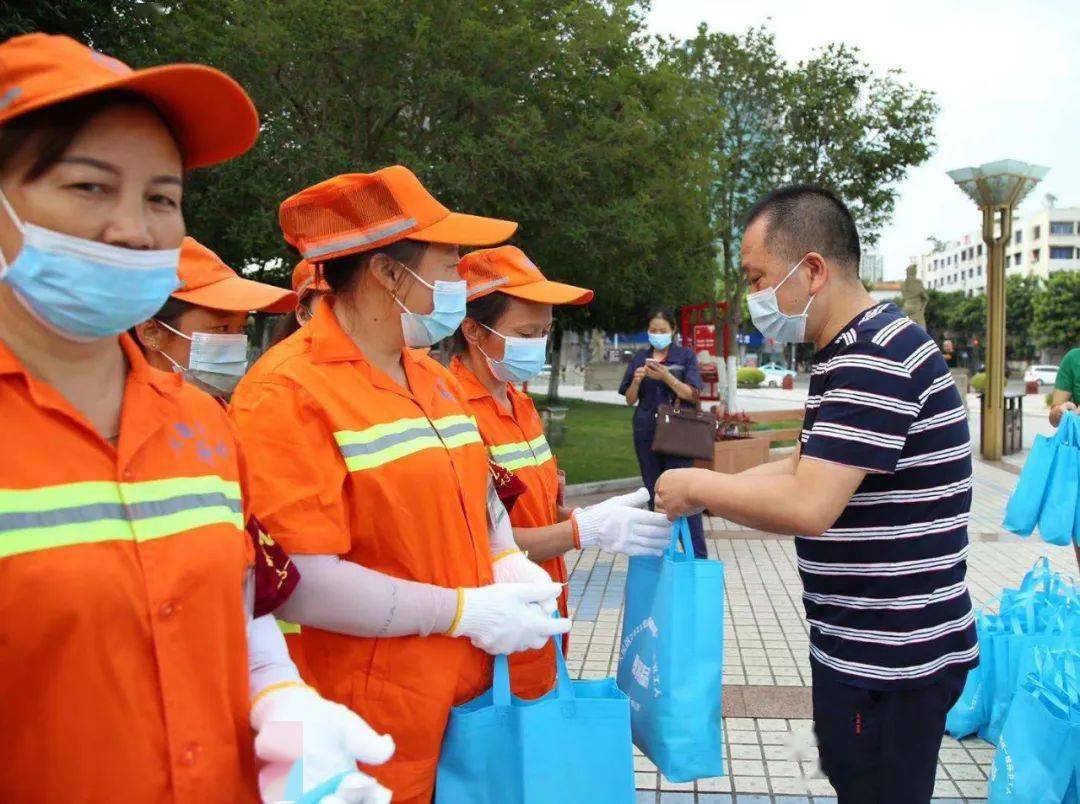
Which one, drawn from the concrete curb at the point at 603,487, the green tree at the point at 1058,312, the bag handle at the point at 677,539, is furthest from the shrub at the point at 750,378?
the bag handle at the point at 677,539

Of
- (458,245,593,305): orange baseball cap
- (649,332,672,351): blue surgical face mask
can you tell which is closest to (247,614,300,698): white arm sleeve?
(458,245,593,305): orange baseball cap

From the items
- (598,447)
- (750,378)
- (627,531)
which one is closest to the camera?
(627,531)

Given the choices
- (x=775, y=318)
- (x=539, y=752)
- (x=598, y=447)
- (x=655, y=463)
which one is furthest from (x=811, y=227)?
(x=598, y=447)

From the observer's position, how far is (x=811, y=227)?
2.24 m

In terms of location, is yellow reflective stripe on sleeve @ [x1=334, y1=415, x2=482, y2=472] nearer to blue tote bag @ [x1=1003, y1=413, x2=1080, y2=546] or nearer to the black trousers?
the black trousers

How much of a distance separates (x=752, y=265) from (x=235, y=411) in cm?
133

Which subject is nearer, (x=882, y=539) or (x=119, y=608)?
(x=119, y=608)

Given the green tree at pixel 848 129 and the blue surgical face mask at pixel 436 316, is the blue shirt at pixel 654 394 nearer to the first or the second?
the blue surgical face mask at pixel 436 316

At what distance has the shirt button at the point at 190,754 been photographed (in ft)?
3.95

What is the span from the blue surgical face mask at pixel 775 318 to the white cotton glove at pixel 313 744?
149cm

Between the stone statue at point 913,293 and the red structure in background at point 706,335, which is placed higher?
the stone statue at point 913,293

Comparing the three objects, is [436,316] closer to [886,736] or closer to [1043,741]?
[886,736]

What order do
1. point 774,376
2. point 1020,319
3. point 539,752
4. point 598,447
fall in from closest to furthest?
point 539,752, point 598,447, point 774,376, point 1020,319

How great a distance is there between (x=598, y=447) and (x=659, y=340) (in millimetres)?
8138
